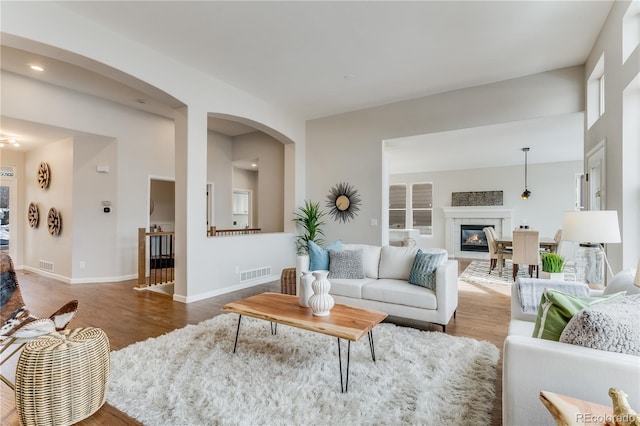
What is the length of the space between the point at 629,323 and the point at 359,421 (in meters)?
1.36

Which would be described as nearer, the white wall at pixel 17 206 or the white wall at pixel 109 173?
the white wall at pixel 109 173

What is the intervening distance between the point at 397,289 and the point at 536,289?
1.27 meters

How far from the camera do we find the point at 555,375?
125 centimetres

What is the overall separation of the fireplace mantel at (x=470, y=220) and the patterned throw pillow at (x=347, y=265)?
21.9 feet

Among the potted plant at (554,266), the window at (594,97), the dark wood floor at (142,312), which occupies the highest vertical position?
the window at (594,97)

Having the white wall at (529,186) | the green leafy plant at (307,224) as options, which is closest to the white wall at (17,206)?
the green leafy plant at (307,224)

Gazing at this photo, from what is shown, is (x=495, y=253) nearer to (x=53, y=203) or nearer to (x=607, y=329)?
(x=607, y=329)

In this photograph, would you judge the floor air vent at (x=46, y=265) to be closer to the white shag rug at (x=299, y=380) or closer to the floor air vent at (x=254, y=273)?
the floor air vent at (x=254, y=273)

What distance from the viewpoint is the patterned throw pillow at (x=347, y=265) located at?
3805 mm

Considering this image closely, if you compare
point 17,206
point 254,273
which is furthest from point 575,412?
point 17,206

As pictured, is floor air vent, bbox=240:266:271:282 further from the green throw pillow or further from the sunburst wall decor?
the green throw pillow

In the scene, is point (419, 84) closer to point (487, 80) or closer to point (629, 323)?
point (487, 80)

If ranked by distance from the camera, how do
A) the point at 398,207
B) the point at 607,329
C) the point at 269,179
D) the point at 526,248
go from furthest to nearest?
the point at 398,207 < the point at 269,179 < the point at 526,248 < the point at 607,329

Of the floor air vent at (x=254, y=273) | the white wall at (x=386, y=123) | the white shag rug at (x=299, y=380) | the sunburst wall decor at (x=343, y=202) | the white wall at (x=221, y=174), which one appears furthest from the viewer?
the white wall at (x=221, y=174)
